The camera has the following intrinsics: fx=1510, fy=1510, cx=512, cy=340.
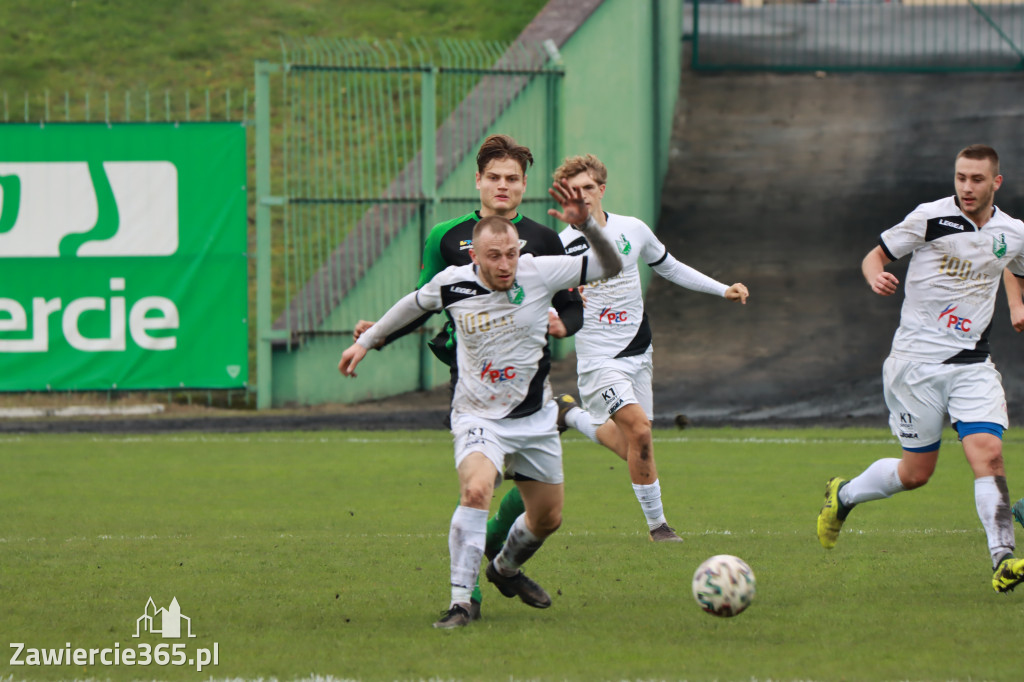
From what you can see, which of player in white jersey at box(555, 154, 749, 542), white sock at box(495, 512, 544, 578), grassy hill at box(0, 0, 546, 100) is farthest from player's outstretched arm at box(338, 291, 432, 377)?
grassy hill at box(0, 0, 546, 100)

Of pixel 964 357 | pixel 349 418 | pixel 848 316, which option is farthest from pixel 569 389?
pixel 964 357

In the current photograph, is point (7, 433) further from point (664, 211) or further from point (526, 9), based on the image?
point (526, 9)

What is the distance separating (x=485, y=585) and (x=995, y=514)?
2.41 m

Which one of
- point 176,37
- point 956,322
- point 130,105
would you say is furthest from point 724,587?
point 176,37

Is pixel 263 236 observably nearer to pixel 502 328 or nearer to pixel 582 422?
pixel 582 422

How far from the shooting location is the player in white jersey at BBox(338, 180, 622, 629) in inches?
245

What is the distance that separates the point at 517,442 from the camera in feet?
20.9

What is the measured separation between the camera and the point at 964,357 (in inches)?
284


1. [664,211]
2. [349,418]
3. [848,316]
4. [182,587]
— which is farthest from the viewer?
[664,211]

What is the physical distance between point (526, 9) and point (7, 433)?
533 inches

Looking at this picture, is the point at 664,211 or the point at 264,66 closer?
the point at 264,66

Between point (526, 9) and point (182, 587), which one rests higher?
point (526, 9)

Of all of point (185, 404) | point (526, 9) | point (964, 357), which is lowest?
point (185, 404)

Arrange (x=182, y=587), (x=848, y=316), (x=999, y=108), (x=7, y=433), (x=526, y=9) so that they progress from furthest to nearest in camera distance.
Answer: (x=526, y=9) < (x=999, y=108) < (x=848, y=316) < (x=7, y=433) < (x=182, y=587)
